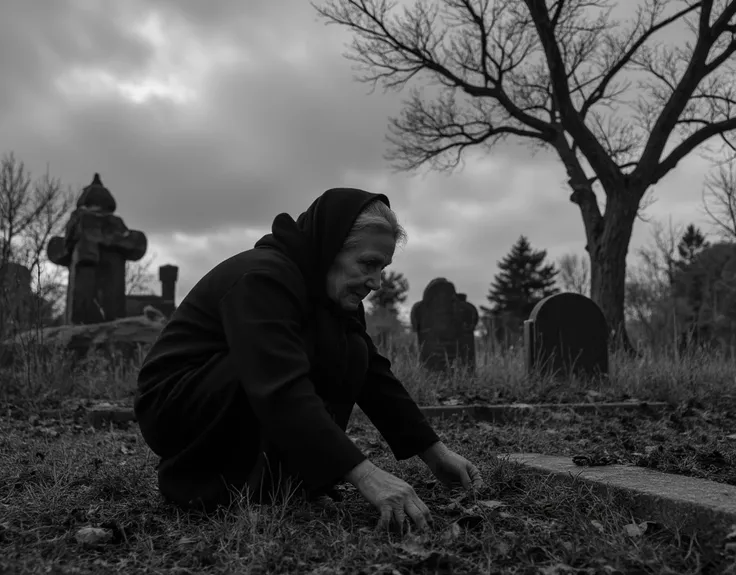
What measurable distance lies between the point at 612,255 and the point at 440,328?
6.85m

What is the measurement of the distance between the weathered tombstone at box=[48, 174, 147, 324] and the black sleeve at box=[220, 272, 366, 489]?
1028 cm

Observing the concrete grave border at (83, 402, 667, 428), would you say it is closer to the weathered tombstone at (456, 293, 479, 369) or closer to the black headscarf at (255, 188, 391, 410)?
the weathered tombstone at (456, 293, 479, 369)

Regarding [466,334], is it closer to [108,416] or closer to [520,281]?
[108,416]

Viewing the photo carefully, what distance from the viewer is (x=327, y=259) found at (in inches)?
109

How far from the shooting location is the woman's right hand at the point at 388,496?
2.36 metres

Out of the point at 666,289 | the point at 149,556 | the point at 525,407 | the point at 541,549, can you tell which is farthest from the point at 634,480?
the point at 666,289

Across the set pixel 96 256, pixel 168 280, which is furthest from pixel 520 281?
pixel 96 256

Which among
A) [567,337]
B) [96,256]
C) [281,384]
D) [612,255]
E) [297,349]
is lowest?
[281,384]

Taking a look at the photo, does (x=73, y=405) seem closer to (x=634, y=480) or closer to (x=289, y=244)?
(x=289, y=244)

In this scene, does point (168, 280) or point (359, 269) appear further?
point (168, 280)

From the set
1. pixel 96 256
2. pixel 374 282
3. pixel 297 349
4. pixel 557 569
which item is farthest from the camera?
pixel 96 256

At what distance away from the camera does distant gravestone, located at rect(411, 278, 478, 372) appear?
9961 mm

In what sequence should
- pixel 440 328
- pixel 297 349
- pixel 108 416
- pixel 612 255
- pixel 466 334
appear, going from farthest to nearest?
pixel 612 255, pixel 466 334, pixel 440 328, pixel 108 416, pixel 297 349

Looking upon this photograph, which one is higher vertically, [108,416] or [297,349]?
[297,349]
